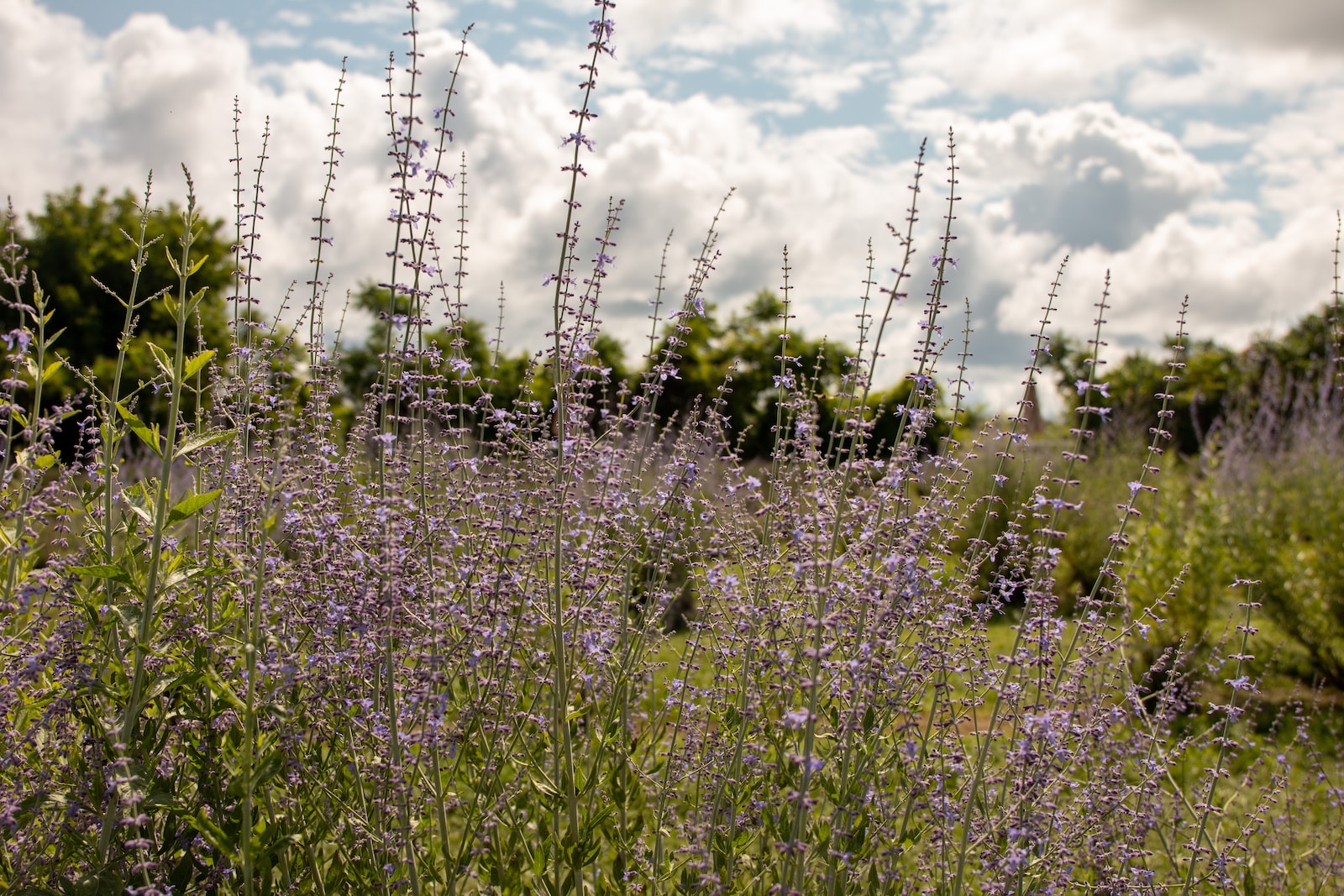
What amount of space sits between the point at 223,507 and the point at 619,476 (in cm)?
151

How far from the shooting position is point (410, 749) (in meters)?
2.96

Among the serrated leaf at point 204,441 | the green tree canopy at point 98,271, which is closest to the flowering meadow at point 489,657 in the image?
the serrated leaf at point 204,441

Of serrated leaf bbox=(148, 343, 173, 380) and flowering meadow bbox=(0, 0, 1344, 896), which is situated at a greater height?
serrated leaf bbox=(148, 343, 173, 380)

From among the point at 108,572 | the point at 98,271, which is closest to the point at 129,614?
the point at 108,572

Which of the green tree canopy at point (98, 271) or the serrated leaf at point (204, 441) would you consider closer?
the serrated leaf at point (204, 441)

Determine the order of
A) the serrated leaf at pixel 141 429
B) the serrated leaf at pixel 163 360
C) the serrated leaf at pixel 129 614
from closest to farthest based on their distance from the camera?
the serrated leaf at pixel 141 429 → the serrated leaf at pixel 129 614 → the serrated leaf at pixel 163 360

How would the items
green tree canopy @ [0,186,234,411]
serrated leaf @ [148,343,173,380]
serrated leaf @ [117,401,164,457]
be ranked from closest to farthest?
1. serrated leaf @ [117,401,164,457]
2. serrated leaf @ [148,343,173,380]
3. green tree canopy @ [0,186,234,411]

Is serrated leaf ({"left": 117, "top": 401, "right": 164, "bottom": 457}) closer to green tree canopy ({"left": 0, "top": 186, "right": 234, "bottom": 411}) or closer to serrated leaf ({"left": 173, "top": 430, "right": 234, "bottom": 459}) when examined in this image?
serrated leaf ({"left": 173, "top": 430, "right": 234, "bottom": 459})

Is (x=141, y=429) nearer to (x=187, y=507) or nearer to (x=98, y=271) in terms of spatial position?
(x=187, y=507)

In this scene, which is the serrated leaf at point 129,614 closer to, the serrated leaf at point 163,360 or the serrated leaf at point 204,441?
the serrated leaf at point 204,441

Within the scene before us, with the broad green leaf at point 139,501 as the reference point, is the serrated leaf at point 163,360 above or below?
above

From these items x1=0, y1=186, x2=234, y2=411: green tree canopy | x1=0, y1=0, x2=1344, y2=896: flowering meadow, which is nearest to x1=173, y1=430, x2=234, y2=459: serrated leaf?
x1=0, y1=0, x2=1344, y2=896: flowering meadow

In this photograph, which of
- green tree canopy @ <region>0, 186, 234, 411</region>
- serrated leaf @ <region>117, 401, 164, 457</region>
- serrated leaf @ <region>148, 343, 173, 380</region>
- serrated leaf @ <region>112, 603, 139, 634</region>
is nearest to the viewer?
serrated leaf @ <region>117, 401, 164, 457</region>

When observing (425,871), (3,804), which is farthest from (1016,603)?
(3,804)
